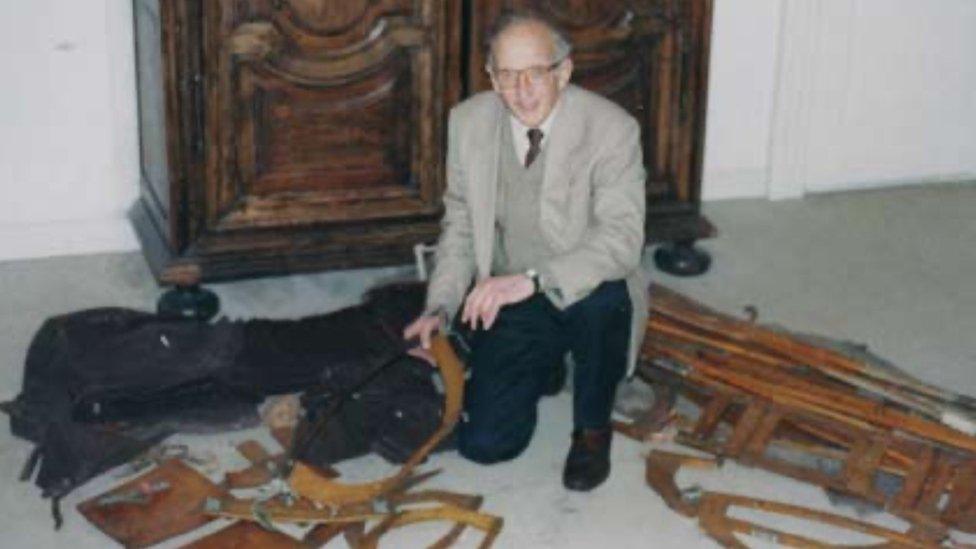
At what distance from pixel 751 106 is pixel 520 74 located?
1.97 meters

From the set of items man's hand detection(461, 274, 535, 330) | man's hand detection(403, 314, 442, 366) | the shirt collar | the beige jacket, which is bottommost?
man's hand detection(403, 314, 442, 366)

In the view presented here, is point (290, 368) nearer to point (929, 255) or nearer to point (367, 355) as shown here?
point (367, 355)

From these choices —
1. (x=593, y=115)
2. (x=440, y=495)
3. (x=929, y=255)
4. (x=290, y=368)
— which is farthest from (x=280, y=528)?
(x=929, y=255)

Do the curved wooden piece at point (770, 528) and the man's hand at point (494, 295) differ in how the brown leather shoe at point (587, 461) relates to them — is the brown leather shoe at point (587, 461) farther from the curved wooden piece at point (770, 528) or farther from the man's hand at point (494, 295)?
the man's hand at point (494, 295)

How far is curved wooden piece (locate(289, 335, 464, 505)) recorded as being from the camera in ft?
11.1

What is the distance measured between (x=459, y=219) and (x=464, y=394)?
→ 38 centimetres

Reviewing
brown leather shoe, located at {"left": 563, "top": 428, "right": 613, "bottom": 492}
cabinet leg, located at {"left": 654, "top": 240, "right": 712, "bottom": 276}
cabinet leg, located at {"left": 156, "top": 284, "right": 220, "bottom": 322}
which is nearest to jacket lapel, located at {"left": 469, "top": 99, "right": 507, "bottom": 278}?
brown leather shoe, located at {"left": 563, "top": 428, "right": 613, "bottom": 492}

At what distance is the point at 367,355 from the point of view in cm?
402

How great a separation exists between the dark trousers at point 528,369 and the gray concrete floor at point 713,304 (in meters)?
0.06

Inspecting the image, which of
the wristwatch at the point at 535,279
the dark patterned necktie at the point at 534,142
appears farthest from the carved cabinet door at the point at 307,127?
the wristwatch at the point at 535,279

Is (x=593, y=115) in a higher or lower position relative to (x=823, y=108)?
higher

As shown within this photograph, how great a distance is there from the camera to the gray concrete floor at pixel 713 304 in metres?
3.46

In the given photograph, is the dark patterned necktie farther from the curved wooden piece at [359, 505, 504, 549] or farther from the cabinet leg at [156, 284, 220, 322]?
the cabinet leg at [156, 284, 220, 322]

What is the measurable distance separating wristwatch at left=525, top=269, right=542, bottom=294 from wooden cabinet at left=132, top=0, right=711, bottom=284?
92cm
